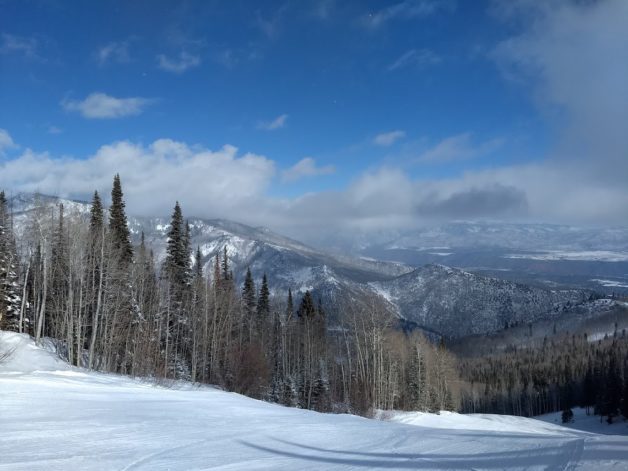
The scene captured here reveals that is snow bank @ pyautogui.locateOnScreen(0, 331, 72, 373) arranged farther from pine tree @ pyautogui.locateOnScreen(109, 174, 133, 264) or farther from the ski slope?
the ski slope

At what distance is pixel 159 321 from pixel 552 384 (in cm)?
11484

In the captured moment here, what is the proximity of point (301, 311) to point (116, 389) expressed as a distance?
166ft

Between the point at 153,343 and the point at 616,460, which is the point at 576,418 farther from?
the point at 616,460

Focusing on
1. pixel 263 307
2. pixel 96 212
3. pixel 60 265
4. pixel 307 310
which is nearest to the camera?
pixel 60 265

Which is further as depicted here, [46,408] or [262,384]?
[262,384]

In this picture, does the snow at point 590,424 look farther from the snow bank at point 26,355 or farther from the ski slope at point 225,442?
the ski slope at point 225,442

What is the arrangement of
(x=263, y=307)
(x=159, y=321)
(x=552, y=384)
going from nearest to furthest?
(x=159, y=321)
(x=263, y=307)
(x=552, y=384)

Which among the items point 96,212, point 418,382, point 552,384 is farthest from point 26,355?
point 552,384

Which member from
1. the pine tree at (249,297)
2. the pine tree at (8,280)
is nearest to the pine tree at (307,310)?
the pine tree at (249,297)

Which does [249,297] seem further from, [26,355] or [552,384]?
[552,384]

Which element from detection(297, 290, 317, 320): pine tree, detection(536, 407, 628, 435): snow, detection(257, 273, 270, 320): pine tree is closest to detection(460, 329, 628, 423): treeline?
detection(536, 407, 628, 435): snow

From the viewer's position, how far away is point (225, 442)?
8875 mm

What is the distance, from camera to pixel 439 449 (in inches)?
Answer: 343

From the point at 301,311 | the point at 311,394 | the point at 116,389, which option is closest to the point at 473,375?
the point at 301,311
